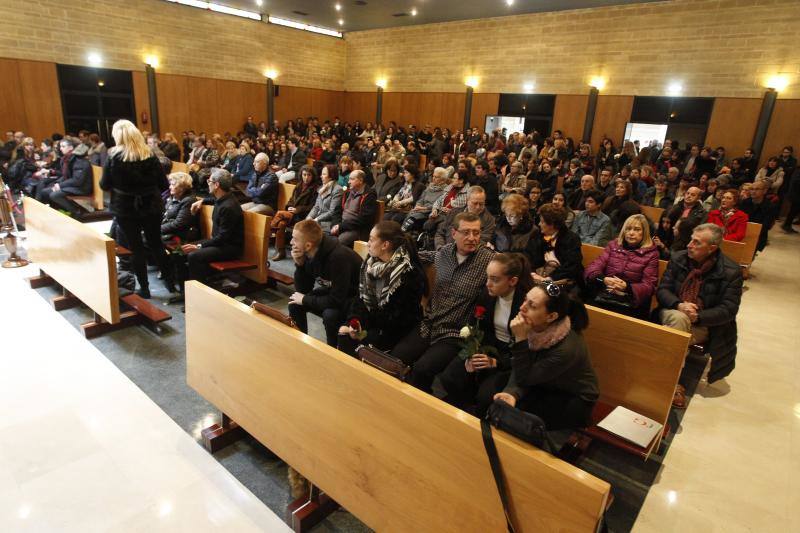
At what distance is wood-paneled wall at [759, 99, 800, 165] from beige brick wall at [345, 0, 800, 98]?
247mm

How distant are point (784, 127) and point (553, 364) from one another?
10.6 m

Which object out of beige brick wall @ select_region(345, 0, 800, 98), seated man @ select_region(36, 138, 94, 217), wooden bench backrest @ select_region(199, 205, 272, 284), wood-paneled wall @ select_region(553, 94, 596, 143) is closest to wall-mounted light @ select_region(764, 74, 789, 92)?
beige brick wall @ select_region(345, 0, 800, 98)

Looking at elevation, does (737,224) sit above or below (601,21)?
below

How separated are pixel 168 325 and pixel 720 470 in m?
3.66

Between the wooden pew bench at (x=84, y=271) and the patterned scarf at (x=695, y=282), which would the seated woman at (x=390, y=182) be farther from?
the patterned scarf at (x=695, y=282)

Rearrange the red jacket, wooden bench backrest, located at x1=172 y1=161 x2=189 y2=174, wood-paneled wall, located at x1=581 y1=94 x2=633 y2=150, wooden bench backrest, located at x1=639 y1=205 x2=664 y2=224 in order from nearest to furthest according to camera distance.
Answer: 1. the red jacket
2. wooden bench backrest, located at x1=639 y1=205 x2=664 y2=224
3. wooden bench backrest, located at x1=172 y1=161 x2=189 y2=174
4. wood-paneled wall, located at x1=581 y1=94 x2=633 y2=150

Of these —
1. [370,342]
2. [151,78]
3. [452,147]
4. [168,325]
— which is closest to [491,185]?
[370,342]

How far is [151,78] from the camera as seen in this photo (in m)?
12.3

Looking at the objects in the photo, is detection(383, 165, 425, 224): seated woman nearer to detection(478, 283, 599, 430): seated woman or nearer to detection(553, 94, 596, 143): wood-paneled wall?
detection(478, 283, 599, 430): seated woman

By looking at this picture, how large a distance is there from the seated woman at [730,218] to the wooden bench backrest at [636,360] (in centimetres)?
328

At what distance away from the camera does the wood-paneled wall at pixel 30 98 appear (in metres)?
10.3

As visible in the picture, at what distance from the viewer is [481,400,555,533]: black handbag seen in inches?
45.1

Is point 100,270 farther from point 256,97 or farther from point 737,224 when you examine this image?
point 256,97

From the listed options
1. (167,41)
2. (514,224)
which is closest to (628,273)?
(514,224)
